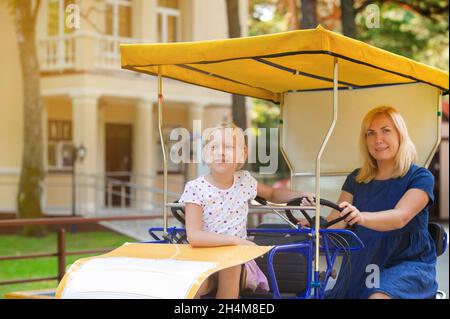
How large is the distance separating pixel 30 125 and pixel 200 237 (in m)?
16.4

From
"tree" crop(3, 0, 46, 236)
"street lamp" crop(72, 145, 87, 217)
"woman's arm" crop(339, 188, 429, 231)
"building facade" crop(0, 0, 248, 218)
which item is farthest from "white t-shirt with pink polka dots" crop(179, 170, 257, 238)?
"street lamp" crop(72, 145, 87, 217)

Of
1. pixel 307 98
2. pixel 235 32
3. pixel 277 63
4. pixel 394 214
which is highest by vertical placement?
pixel 235 32

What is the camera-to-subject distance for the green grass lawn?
14.8 metres

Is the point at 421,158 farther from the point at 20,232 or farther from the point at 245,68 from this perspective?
the point at 20,232

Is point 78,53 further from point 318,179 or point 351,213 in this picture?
point 351,213

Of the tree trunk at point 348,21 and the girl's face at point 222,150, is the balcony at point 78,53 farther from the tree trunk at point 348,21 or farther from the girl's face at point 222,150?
the girl's face at point 222,150

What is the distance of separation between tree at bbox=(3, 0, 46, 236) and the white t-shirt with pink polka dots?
15.9 meters

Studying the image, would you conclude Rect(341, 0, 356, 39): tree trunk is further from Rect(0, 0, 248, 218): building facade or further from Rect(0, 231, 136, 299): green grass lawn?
Rect(0, 0, 248, 218): building facade

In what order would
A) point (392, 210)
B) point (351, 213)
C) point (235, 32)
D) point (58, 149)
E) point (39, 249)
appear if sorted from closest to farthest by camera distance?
point (351, 213)
point (392, 210)
point (235, 32)
point (39, 249)
point (58, 149)

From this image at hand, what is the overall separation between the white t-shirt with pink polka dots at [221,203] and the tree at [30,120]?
52.1 ft

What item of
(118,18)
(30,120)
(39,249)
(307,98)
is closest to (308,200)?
(307,98)

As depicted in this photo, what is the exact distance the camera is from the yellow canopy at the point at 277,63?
4.80 metres

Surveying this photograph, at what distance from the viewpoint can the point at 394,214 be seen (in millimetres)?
5168

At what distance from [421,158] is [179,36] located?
19.1 m
